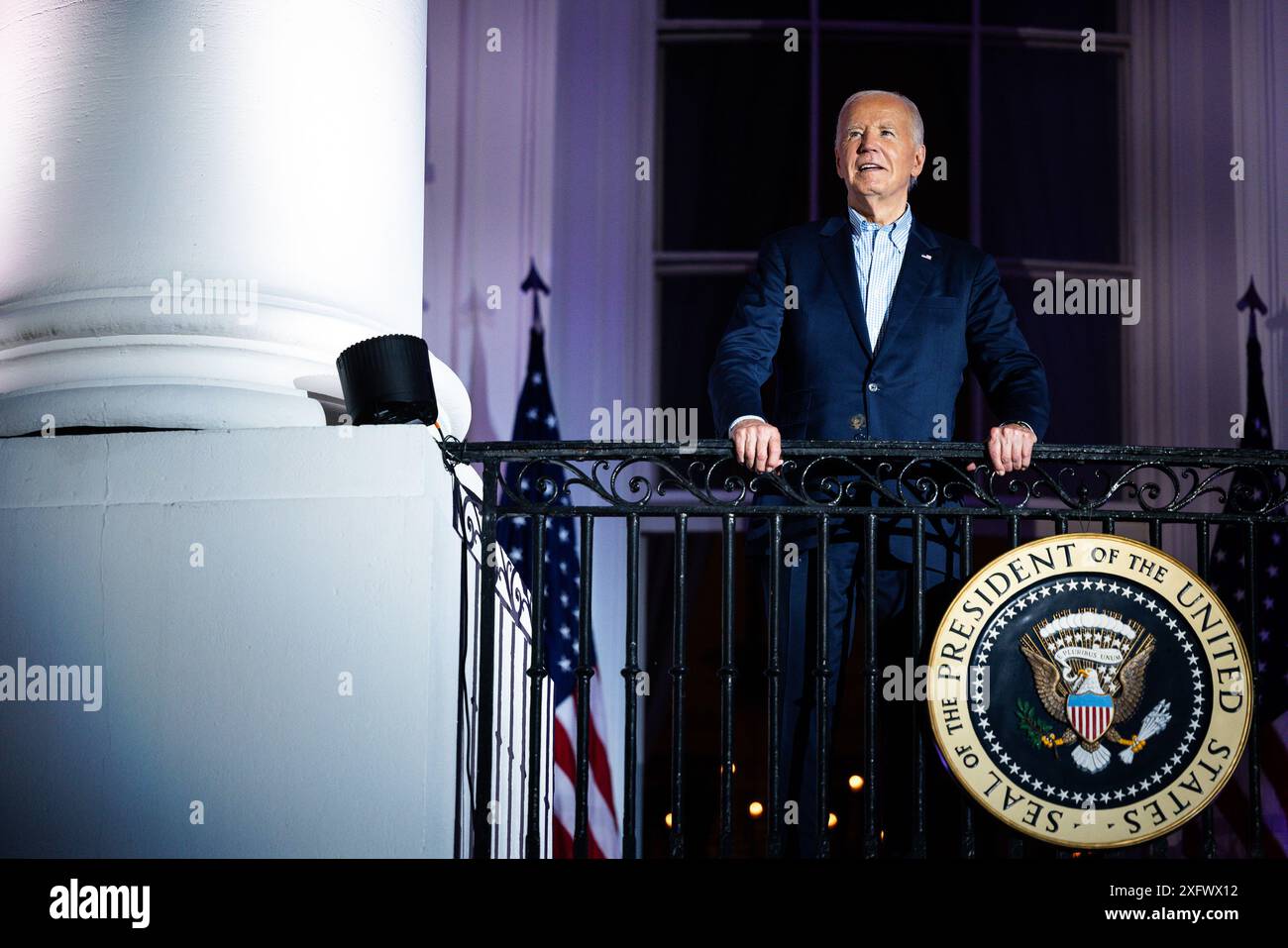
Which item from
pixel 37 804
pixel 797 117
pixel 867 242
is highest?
pixel 797 117

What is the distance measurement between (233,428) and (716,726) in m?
4.12

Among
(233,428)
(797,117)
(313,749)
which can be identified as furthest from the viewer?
(797,117)

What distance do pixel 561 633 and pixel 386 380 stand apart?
371cm

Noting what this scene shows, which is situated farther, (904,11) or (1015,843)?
(904,11)

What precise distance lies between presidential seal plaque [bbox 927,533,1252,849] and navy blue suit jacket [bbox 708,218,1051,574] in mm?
521

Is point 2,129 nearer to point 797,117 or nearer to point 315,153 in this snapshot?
point 315,153

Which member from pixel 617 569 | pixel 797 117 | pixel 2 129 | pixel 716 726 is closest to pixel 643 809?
pixel 716 726

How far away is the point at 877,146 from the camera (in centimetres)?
450

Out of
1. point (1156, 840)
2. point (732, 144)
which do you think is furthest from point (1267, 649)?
point (1156, 840)

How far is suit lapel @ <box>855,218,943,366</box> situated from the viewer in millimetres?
4473

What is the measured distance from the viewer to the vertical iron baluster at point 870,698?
394 centimetres

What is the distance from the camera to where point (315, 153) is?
14.4ft

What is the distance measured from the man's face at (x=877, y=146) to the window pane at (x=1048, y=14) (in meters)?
4.26

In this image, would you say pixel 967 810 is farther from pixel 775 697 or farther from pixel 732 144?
pixel 732 144
